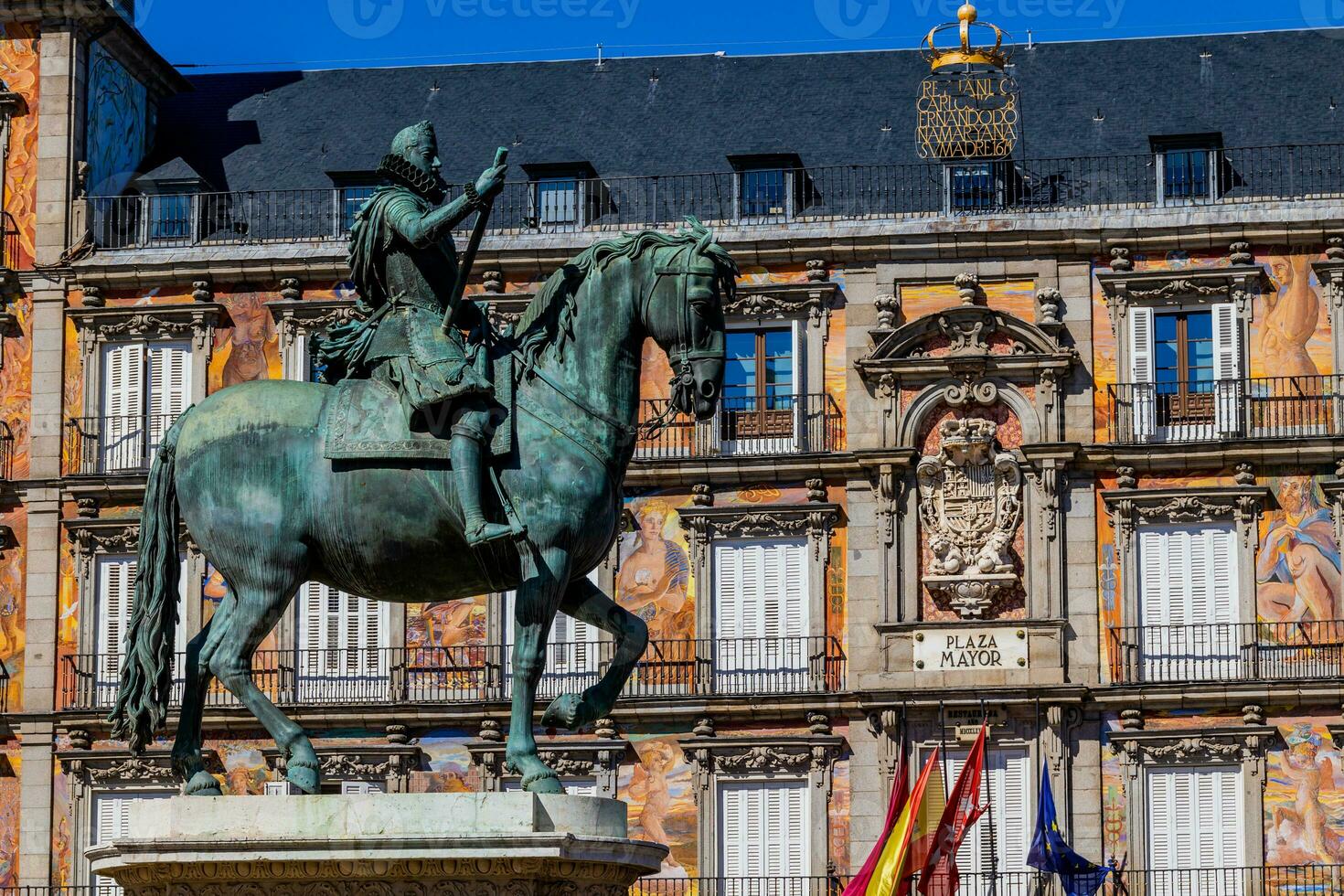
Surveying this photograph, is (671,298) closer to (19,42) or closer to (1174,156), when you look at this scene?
(1174,156)

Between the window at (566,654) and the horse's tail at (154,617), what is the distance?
82.9 ft

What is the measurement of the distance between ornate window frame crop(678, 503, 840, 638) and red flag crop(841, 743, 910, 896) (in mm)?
2894

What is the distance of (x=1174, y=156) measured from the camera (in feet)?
139

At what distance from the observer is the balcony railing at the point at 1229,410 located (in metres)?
40.8

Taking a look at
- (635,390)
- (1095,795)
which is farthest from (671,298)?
(1095,795)

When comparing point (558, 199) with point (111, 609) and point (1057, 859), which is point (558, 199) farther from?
point (1057, 859)

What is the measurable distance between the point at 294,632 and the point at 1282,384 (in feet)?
46.6

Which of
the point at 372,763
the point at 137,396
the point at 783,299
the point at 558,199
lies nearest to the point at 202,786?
the point at 372,763

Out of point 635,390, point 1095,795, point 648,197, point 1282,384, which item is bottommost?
point 1095,795

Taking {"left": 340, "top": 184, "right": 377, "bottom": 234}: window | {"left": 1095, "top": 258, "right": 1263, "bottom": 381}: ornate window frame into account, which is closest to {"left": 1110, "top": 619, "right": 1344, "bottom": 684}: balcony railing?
{"left": 1095, "top": 258, "right": 1263, "bottom": 381}: ornate window frame

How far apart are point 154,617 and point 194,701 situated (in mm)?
484

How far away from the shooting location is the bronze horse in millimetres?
14633

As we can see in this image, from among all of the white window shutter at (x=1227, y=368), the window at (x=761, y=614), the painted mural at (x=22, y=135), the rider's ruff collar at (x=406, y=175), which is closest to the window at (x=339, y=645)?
the window at (x=761, y=614)

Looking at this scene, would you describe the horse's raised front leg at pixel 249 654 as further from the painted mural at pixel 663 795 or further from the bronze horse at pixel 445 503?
the painted mural at pixel 663 795
